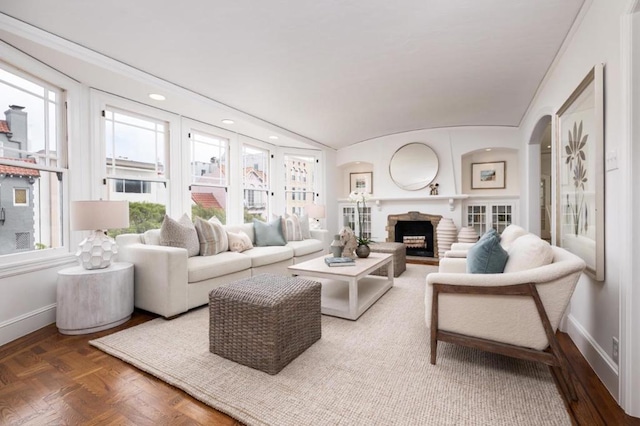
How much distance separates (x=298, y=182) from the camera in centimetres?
602

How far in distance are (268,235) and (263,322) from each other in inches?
99.1

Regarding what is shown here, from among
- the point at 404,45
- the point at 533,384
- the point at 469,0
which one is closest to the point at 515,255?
the point at 533,384

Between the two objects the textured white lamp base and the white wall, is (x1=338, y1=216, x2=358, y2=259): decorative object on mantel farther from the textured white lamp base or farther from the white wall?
the textured white lamp base

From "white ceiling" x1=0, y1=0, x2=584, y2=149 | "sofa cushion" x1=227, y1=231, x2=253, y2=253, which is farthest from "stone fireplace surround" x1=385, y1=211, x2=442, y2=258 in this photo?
"sofa cushion" x1=227, y1=231, x2=253, y2=253

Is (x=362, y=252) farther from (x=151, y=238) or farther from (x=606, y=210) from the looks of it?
(x=151, y=238)

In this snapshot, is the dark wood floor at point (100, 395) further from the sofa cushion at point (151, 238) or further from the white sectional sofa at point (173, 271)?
the sofa cushion at point (151, 238)

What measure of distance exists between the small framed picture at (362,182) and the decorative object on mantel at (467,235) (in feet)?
6.55

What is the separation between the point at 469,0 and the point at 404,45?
62cm

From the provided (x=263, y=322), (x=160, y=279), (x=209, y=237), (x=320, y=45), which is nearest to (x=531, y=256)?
(x=263, y=322)

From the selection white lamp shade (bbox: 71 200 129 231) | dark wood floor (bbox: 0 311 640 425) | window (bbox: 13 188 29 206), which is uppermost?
window (bbox: 13 188 29 206)

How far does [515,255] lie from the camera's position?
1905mm

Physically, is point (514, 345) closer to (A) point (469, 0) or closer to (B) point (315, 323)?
(B) point (315, 323)

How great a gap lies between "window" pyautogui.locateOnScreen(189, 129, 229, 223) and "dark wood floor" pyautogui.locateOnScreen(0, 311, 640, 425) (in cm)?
241

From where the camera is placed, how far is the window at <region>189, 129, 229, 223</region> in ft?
13.9
